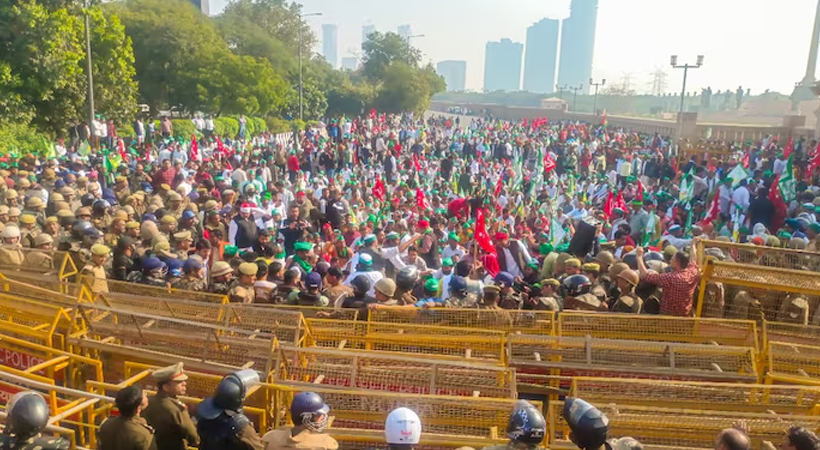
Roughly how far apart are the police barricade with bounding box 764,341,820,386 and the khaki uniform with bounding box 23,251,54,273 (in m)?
8.48

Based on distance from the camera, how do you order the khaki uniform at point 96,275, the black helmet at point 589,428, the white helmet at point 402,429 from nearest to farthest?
1. the black helmet at point 589,428
2. the white helmet at point 402,429
3. the khaki uniform at point 96,275

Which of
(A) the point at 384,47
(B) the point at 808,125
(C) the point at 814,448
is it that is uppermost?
(A) the point at 384,47

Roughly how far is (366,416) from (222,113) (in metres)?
39.1

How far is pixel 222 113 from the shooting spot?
41281mm

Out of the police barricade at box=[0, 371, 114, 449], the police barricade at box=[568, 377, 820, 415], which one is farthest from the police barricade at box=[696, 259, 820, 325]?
the police barricade at box=[0, 371, 114, 449]

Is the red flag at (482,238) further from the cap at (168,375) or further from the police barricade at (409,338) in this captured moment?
the cap at (168,375)

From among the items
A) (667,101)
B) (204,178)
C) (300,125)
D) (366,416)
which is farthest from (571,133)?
(667,101)

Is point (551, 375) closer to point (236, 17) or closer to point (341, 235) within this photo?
point (341, 235)

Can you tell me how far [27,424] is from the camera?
3582 millimetres

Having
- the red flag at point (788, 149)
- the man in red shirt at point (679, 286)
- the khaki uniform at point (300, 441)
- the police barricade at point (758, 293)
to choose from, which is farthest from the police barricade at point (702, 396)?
the red flag at point (788, 149)

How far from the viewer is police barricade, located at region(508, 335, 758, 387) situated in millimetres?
5801

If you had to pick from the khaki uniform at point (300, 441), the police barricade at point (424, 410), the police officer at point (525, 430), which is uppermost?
the police officer at point (525, 430)

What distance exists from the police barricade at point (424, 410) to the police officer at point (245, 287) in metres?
2.46

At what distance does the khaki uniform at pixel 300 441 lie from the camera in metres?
3.81
